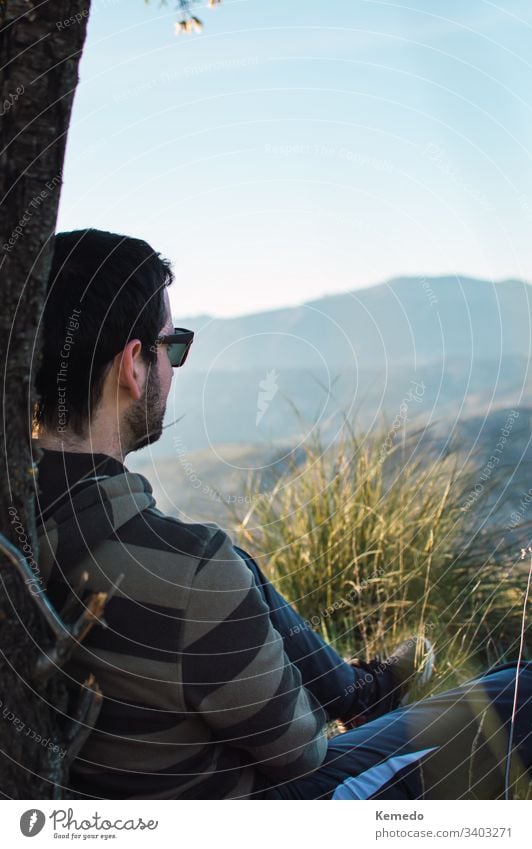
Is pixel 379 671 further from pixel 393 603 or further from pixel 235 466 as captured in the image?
pixel 235 466

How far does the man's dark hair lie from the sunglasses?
49 millimetres

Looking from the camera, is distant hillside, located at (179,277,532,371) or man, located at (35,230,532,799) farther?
distant hillside, located at (179,277,532,371)

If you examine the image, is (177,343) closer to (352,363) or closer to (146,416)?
(146,416)

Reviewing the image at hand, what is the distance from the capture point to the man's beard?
5.08ft

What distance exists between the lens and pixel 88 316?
1.52m

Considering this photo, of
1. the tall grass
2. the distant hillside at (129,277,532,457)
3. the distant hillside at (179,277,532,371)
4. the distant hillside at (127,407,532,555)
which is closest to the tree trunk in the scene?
the distant hillside at (129,277,532,457)

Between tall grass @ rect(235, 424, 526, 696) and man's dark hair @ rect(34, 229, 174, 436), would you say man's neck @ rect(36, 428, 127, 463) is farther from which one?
tall grass @ rect(235, 424, 526, 696)

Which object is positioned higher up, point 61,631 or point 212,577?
point 212,577

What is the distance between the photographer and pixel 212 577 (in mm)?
1316

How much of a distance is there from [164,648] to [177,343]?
57 centimetres

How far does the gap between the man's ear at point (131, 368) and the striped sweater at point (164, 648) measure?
0.47ft

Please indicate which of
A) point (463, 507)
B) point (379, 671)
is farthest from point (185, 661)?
point (463, 507)

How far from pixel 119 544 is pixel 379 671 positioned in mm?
1142
